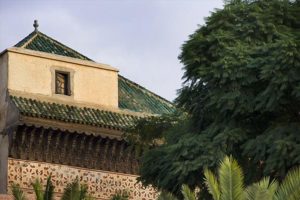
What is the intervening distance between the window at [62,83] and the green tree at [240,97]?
811 cm

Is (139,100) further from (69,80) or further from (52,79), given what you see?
(52,79)

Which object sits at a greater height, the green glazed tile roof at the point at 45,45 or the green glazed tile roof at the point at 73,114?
the green glazed tile roof at the point at 45,45

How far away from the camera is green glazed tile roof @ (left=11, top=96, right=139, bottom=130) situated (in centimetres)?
3341

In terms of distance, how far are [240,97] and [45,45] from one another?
1252 centimetres

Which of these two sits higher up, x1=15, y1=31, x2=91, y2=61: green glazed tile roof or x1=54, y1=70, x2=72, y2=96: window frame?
x1=15, y1=31, x2=91, y2=61: green glazed tile roof

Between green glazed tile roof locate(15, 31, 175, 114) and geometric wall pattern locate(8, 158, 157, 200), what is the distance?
2.53m

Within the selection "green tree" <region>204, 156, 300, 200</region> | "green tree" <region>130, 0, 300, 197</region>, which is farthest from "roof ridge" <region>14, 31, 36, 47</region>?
"green tree" <region>204, 156, 300, 200</region>

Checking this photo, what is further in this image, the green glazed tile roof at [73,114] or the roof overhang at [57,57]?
the roof overhang at [57,57]

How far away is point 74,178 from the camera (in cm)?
3444

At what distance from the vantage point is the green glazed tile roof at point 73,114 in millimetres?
33406

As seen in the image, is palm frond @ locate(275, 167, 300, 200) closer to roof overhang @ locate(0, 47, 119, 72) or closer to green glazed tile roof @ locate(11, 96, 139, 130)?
green glazed tile roof @ locate(11, 96, 139, 130)

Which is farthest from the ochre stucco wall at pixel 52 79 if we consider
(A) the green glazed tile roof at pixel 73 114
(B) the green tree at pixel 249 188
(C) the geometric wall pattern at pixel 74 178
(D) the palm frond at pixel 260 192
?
(D) the palm frond at pixel 260 192

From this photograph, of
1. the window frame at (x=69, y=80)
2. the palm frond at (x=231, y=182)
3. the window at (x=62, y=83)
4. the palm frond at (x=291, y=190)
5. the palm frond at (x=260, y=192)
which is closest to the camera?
the palm frond at (x=260, y=192)

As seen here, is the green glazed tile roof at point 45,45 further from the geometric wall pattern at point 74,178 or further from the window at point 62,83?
the geometric wall pattern at point 74,178
